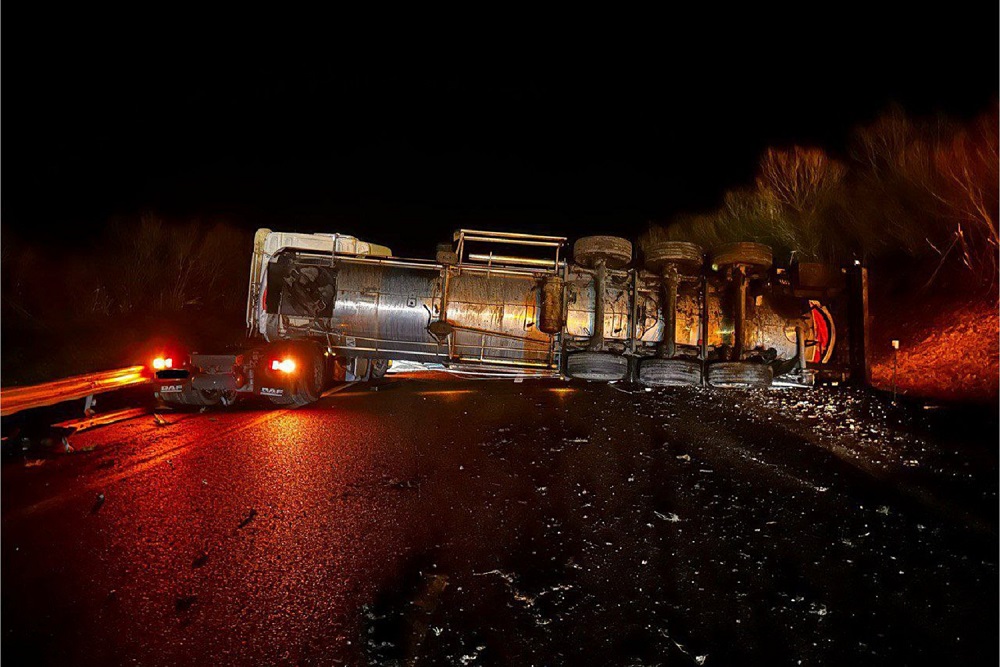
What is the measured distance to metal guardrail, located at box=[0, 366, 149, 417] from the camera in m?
6.66

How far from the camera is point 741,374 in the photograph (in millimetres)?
6340

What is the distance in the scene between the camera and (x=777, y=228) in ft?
60.8

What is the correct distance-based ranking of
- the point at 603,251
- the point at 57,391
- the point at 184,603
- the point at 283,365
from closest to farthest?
the point at 184,603
the point at 603,251
the point at 283,365
the point at 57,391

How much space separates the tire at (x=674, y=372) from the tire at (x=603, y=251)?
150cm

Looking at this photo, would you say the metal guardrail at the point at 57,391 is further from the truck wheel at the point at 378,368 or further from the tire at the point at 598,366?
the tire at the point at 598,366

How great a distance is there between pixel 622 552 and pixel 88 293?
26.1 meters

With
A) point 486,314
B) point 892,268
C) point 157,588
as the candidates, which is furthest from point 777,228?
point 157,588

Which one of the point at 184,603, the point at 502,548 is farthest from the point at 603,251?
the point at 184,603

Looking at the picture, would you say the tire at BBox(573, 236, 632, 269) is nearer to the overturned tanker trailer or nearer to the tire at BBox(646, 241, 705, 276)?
the overturned tanker trailer

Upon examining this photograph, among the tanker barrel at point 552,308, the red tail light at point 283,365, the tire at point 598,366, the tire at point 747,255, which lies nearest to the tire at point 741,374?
the tire at point 598,366

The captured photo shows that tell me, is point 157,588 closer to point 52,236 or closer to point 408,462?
point 408,462

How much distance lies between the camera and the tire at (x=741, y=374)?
6336 mm

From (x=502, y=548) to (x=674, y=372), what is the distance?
160 inches

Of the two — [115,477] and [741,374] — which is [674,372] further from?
[115,477]
